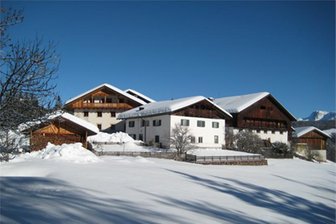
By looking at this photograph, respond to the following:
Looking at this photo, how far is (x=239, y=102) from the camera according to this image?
53.1 m

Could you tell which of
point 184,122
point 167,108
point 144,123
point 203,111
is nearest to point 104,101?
point 144,123

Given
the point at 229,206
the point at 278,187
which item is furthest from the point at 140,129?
the point at 229,206

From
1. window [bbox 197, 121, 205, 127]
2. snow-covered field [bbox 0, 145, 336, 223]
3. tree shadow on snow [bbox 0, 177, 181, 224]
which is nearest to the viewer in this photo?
tree shadow on snow [bbox 0, 177, 181, 224]

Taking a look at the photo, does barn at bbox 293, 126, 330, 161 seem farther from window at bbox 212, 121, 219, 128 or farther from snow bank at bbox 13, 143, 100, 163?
snow bank at bbox 13, 143, 100, 163

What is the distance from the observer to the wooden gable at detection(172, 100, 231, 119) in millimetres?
41906

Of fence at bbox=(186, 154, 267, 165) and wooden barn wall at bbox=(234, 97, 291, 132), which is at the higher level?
wooden barn wall at bbox=(234, 97, 291, 132)

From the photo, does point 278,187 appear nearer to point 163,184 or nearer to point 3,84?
point 163,184

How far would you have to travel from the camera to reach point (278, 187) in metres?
18.8

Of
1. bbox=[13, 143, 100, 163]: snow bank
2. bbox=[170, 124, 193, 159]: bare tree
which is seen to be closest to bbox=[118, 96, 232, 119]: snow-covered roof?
bbox=[170, 124, 193, 159]: bare tree

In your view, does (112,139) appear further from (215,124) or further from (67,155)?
(67,155)

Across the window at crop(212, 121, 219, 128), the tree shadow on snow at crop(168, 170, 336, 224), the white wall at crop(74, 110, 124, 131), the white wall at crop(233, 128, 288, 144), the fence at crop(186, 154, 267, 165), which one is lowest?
the tree shadow on snow at crop(168, 170, 336, 224)

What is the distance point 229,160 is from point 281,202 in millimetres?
19026

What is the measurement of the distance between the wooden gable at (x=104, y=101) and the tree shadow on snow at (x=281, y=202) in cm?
3801

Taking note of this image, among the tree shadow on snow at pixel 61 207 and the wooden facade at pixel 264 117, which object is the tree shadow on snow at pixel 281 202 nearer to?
the tree shadow on snow at pixel 61 207
